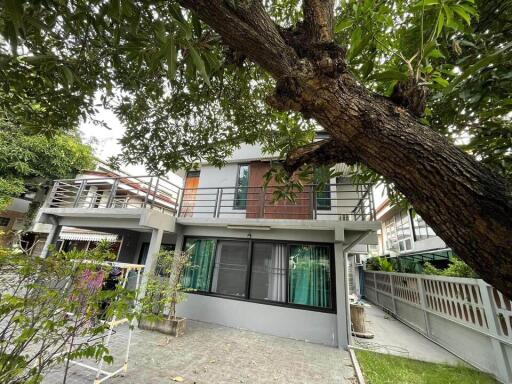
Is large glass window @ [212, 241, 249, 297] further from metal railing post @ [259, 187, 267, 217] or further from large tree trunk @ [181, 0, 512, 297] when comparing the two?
large tree trunk @ [181, 0, 512, 297]

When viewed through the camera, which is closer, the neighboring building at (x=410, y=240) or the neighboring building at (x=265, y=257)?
the neighboring building at (x=265, y=257)

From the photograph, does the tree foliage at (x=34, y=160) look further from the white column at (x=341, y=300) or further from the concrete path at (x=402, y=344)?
the concrete path at (x=402, y=344)

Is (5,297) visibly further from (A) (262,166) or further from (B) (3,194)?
(B) (3,194)

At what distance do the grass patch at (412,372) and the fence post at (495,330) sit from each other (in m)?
0.23

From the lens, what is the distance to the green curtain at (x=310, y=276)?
6371mm

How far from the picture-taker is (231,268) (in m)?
7.42

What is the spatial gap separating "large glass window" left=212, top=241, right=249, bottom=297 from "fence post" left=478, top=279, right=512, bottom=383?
5.46 meters

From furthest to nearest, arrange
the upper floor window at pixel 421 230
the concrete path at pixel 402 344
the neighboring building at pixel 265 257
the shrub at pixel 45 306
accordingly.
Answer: the upper floor window at pixel 421 230 < the neighboring building at pixel 265 257 < the concrete path at pixel 402 344 < the shrub at pixel 45 306

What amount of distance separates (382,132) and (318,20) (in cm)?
104

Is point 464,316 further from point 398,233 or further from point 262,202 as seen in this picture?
Answer: point 398,233

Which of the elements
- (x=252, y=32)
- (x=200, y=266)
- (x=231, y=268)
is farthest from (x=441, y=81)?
(x=200, y=266)

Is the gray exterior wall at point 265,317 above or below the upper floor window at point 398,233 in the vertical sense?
below

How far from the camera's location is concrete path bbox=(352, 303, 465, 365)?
17.4ft

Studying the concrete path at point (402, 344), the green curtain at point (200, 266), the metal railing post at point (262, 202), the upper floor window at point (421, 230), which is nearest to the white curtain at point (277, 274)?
the metal railing post at point (262, 202)
